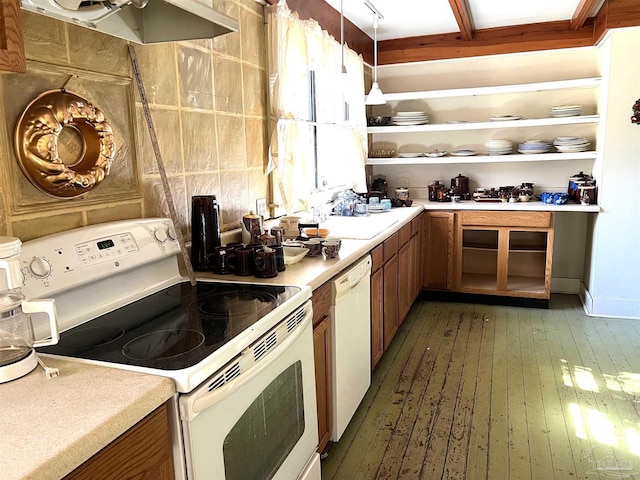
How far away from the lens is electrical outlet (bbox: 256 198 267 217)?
8.93ft

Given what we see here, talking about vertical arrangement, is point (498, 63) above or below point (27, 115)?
above

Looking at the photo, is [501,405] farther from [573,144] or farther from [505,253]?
[573,144]

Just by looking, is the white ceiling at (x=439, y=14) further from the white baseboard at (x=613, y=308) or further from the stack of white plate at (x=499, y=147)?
the white baseboard at (x=613, y=308)

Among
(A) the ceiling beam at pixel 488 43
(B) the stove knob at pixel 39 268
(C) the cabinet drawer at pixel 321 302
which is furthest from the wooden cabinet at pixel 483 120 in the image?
(B) the stove knob at pixel 39 268

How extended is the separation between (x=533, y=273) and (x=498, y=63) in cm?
190

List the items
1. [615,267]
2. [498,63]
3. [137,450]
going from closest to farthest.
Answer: [137,450]
[615,267]
[498,63]

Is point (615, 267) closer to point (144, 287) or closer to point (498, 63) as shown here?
point (498, 63)

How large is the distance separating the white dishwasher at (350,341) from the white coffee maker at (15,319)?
1197 mm

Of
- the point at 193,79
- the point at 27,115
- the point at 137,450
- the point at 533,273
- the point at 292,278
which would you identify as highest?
the point at 193,79

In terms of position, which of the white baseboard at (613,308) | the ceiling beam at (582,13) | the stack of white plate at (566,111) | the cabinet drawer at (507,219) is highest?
the ceiling beam at (582,13)

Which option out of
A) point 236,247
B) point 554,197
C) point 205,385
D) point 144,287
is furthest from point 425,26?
point 205,385

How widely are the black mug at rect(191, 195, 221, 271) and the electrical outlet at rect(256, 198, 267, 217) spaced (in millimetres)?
627

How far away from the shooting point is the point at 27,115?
143cm

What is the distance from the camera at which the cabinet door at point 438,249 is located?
14.2 feet
